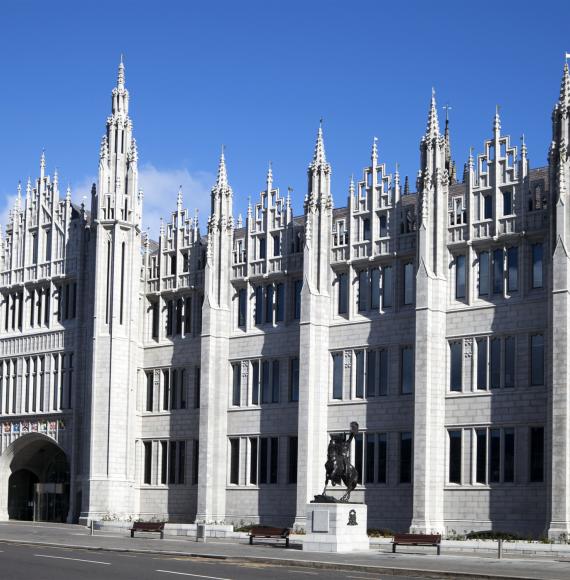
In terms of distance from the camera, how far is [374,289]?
193 feet

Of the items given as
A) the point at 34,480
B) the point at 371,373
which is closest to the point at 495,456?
the point at 371,373

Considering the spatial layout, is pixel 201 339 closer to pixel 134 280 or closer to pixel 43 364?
pixel 134 280

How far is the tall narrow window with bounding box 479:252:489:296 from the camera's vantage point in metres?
54.6

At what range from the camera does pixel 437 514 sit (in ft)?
178

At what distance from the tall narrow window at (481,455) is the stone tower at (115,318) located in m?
21.6

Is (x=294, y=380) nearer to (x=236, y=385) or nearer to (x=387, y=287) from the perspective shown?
(x=236, y=385)

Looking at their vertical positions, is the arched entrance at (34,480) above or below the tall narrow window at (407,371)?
below

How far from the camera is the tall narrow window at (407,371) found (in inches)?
2233

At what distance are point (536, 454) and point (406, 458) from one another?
683 centimetres

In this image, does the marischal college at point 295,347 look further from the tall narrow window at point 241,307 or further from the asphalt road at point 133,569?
the asphalt road at point 133,569

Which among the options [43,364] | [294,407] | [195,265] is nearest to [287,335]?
[294,407]

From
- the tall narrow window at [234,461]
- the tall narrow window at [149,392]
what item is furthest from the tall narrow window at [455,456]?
the tall narrow window at [149,392]

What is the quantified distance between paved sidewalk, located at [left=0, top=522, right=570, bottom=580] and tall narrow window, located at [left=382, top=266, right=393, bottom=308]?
44.9ft

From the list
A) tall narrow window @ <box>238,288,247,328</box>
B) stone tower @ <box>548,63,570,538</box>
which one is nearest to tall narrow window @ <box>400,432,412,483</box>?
stone tower @ <box>548,63,570,538</box>
